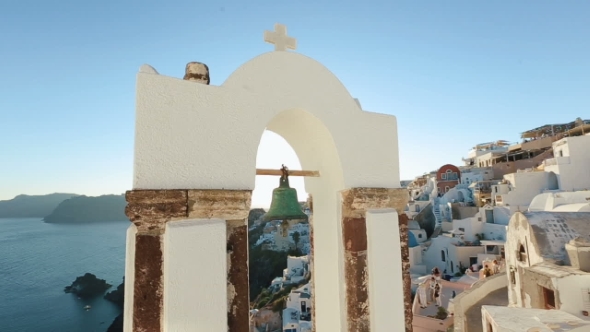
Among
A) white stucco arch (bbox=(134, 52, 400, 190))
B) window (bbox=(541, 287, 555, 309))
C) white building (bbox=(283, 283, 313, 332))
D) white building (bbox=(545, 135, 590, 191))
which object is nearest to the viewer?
white stucco arch (bbox=(134, 52, 400, 190))

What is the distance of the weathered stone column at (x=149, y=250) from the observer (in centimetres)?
193

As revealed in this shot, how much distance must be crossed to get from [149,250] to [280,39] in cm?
185

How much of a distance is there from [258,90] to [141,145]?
36.2 inches

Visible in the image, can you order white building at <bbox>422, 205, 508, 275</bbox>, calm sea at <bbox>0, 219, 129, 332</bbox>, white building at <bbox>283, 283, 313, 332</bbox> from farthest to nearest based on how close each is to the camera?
calm sea at <bbox>0, 219, 129, 332</bbox> → white building at <bbox>422, 205, 508, 275</bbox> → white building at <bbox>283, 283, 313, 332</bbox>

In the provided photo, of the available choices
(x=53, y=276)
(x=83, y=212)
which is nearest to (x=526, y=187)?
(x=53, y=276)

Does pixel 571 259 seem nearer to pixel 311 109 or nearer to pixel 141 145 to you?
pixel 311 109

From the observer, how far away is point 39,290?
5147cm

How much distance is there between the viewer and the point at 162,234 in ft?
6.64

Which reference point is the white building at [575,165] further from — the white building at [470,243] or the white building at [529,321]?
the white building at [529,321]

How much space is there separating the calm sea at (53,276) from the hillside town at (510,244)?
3686 cm

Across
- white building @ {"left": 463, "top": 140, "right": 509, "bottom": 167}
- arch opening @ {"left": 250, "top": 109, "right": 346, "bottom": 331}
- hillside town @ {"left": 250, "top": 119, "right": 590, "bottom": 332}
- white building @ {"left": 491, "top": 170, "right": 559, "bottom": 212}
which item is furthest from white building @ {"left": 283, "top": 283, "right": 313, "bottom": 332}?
white building @ {"left": 463, "top": 140, "right": 509, "bottom": 167}

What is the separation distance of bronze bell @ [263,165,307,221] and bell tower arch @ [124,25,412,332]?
0.24 meters

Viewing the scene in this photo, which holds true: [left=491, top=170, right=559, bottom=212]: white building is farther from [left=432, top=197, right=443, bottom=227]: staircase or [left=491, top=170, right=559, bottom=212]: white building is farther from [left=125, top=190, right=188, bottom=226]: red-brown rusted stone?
[left=125, top=190, right=188, bottom=226]: red-brown rusted stone

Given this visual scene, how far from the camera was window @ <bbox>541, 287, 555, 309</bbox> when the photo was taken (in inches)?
433
